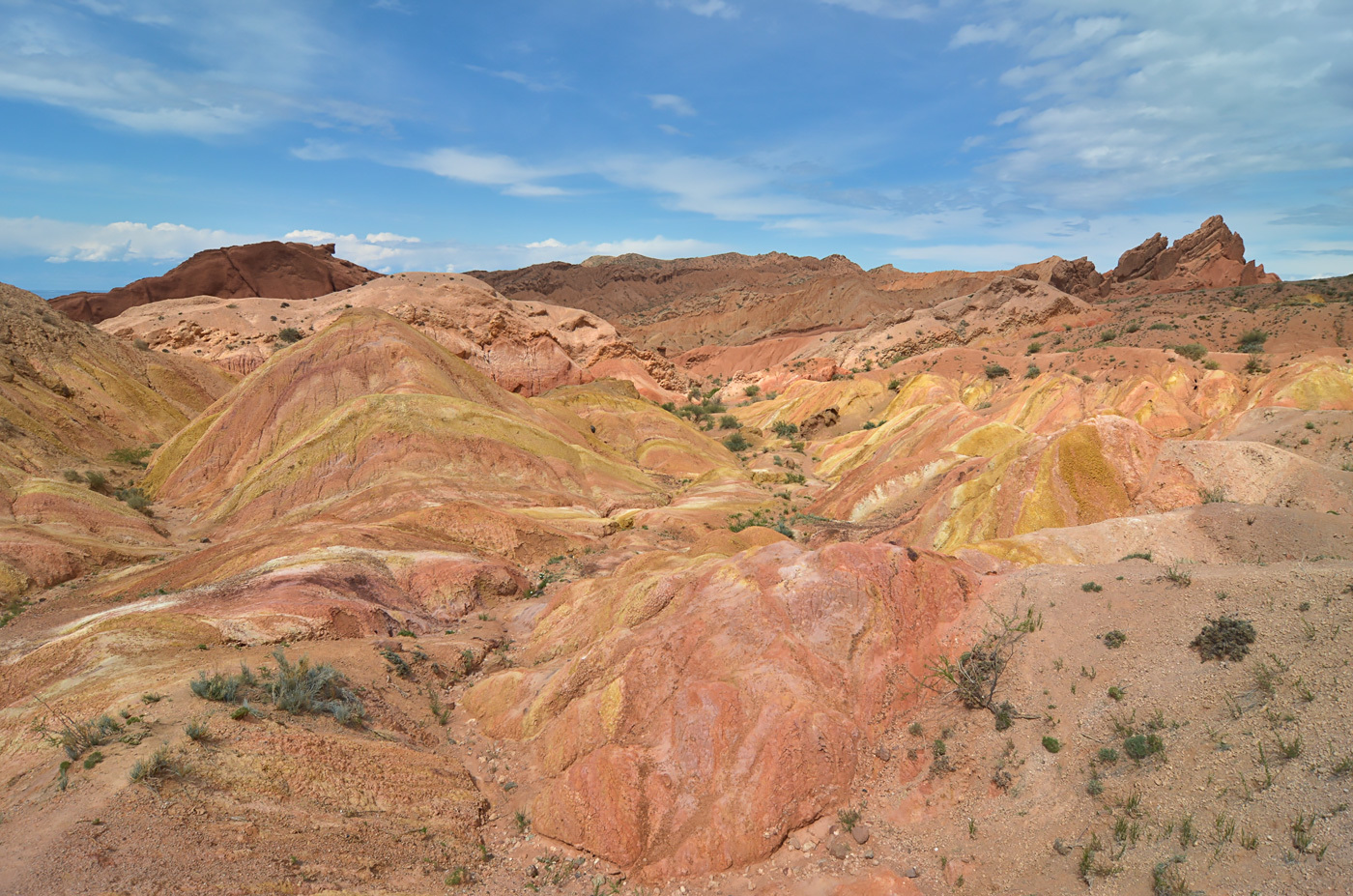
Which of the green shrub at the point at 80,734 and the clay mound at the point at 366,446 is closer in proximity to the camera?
the green shrub at the point at 80,734

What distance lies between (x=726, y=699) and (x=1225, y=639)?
5.98 m

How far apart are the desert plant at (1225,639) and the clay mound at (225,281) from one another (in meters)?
84.7

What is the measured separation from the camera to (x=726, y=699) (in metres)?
9.06

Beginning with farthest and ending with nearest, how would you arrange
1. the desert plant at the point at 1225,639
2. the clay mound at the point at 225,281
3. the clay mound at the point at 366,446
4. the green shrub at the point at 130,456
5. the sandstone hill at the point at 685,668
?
the clay mound at the point at 225,281 < the green shrub at the point at 130,456 < the clay mound at the point at 366,446 < the desert plant at the point at 1225,639 < the sandstone hill at the point at 685,668

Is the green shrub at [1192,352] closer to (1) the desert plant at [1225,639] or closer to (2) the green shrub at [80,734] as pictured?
(1) the desert plant at [1225,639]

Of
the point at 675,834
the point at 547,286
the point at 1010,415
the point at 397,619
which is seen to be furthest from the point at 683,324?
the point at 675,834

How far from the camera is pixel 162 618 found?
12164mm

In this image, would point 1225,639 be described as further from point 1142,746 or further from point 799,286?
point 799,286

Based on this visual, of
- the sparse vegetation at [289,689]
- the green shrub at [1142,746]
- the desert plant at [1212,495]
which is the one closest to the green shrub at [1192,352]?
the desert plant at [1212,495]

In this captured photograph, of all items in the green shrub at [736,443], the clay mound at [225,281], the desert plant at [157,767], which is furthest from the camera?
the clay mound at [225,281]

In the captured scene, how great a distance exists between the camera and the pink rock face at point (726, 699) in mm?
8188

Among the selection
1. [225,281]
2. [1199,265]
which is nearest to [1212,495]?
[1199,265]

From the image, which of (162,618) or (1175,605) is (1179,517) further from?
(162,618)

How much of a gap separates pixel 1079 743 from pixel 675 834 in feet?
15.8
